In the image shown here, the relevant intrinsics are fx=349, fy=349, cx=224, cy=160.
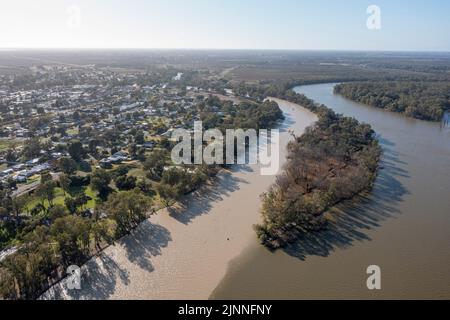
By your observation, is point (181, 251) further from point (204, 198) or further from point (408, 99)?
point (408, 99)

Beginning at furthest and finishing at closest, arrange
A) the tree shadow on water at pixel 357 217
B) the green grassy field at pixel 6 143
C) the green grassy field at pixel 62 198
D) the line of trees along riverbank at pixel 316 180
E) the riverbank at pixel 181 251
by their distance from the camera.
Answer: the green grassy field at pixel 6 143 < the green grassy field at pixel 62 198 < the line of trees along riverbank at pixel 316 180 < the tree shadow on water at pixel 357 217 < the riverbank at pixel 181 251

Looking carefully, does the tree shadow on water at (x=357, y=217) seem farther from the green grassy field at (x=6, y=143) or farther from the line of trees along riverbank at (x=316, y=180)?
the green grassy field at (x=6, y=143)

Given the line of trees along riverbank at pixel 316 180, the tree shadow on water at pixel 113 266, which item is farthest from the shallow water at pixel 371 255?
the tree shadow on water at pixel 113 266

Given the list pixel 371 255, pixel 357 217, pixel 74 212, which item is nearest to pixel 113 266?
pixel 74 212

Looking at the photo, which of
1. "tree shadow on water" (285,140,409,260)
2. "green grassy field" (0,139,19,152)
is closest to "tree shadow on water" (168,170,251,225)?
"tree shadow on water" (285,140,409,260)

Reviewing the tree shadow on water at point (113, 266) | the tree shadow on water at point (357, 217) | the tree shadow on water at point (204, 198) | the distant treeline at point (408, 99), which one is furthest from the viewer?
the distant treeline at point (408, 99)
